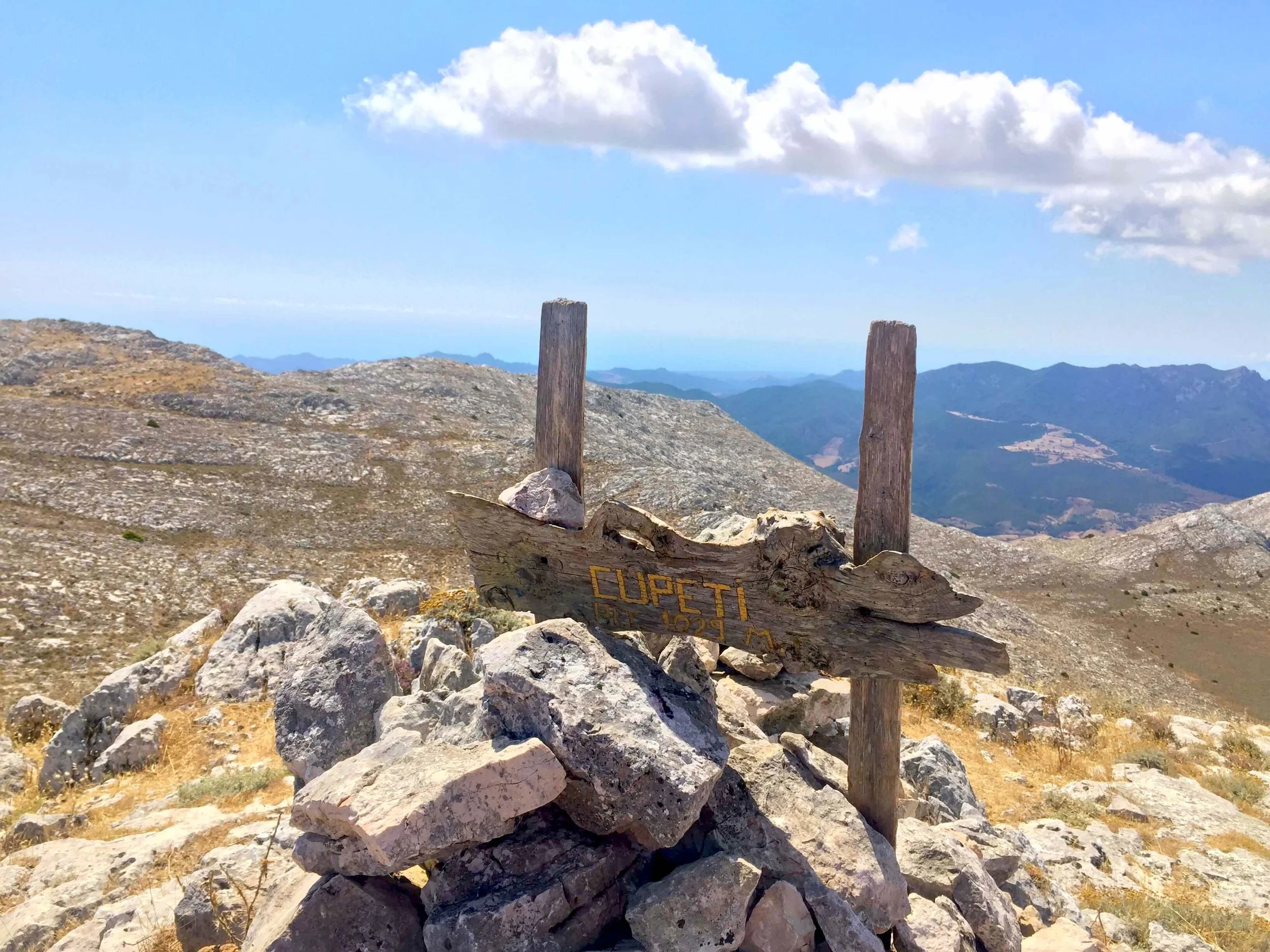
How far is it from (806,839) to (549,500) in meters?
4.78

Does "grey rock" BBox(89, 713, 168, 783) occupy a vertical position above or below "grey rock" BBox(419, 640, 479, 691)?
below

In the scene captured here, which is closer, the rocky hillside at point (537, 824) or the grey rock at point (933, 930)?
the rocky hillside at point (537, 824)

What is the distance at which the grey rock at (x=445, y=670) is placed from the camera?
11.4 m

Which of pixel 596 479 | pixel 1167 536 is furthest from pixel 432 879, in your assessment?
pixel 1167 536

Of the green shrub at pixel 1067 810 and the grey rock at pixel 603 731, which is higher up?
the grey rock at pixel 603 731

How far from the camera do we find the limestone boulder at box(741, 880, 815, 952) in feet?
21.9

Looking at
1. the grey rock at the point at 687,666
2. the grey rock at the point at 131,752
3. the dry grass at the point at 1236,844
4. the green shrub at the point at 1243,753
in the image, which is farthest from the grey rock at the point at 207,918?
the green shrub at the point at 1243,753

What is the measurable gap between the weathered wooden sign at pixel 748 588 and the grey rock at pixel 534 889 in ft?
8.04

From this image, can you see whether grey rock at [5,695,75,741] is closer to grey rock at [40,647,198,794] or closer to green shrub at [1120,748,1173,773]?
grey rock at [40,647,198,794]

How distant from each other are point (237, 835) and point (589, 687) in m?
6.11

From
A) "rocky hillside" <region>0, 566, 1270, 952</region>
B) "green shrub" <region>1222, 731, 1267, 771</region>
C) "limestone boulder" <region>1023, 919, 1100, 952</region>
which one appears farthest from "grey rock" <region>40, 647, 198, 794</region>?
"green shrub" <region>1222, 731, 1267, 771</region>

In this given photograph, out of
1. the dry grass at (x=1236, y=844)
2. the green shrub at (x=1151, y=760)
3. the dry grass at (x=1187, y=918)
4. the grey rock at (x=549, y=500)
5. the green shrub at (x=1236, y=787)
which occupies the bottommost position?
the green shrub at (x=1236, y=787)

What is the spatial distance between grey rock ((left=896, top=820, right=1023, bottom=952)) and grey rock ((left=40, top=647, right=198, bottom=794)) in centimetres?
1349

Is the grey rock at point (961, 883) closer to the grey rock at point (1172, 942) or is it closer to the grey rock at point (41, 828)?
the grey rock at point (1172, 942)
